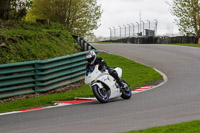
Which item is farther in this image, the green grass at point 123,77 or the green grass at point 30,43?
the green grass at point 30,43

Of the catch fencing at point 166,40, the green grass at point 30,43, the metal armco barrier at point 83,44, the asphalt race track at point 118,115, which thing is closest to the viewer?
the asphalt race track at point 118,115

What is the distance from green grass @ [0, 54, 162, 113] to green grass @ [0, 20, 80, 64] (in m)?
2.65

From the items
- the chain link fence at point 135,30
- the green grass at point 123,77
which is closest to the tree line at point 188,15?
the chain link fence at point 135,30

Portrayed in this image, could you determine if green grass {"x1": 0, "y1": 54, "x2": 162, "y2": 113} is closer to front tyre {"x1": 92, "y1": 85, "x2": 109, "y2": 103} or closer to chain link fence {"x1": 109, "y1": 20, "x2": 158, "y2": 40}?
front tyre {"x1": 92, "y1": 85, "x2": 109, "y2": 103}

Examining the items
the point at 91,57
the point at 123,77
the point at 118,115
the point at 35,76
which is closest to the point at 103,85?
the point at 91,57

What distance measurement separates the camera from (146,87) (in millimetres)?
13117

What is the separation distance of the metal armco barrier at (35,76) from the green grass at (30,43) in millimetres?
1370

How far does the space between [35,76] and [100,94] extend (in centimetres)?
330

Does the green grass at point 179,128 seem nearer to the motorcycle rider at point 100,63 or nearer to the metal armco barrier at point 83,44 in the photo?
the motorcycle rider at point 100,63

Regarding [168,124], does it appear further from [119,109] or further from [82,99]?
[82,99]

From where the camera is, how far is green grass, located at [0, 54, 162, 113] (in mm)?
10477

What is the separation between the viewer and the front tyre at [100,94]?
9.88 metres

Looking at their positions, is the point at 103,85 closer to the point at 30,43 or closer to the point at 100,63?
the point at 100,63

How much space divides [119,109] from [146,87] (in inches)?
178
